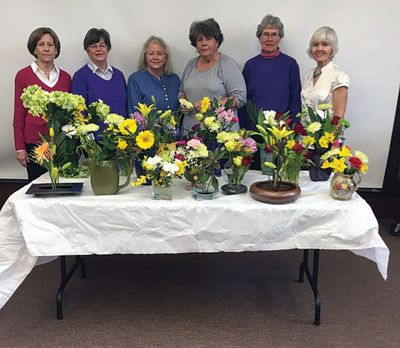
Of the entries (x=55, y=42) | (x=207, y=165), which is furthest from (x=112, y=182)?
(x=55, y=42)

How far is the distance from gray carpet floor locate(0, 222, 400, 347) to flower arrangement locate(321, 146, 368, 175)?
2.56 feet

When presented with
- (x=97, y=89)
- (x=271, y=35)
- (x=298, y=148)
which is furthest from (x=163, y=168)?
(x=271, y=35)

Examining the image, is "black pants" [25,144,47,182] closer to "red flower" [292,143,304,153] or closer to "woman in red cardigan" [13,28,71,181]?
"woman in red cardigan" [13,28,71,181]

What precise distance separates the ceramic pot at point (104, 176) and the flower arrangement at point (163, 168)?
15 cm

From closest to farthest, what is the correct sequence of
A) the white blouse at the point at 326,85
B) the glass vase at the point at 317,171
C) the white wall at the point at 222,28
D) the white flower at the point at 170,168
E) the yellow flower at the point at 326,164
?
the white flower at the point at 170,168 < the yellow flower at the point at 326,164 < the glass vase at the point at 317,171 < the white blouse at the point at 326,85 < the white wall at the point at 222,28

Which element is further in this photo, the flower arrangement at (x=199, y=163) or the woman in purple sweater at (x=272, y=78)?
the woman in purple sweater at (x=272, y=78)

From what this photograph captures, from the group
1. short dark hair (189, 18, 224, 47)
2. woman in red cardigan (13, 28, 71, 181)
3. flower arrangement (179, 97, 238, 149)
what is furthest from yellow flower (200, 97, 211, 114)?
woman in red cardigan (13, 28, 71, 181)

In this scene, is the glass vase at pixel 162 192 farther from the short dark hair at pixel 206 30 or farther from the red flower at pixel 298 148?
the short dark hair at pixel 206 30

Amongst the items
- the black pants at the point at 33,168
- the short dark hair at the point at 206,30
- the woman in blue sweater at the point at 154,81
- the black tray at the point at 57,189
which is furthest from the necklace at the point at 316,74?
the black pants at the point at 33,168

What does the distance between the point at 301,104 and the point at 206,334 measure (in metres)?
1.57

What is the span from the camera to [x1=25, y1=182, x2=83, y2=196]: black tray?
6.25ft

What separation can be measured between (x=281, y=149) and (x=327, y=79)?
90 cm

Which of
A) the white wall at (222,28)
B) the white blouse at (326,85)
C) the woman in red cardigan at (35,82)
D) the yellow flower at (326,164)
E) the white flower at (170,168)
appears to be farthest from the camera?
the white wall at (222,28)

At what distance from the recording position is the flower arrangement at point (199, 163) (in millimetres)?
1843
